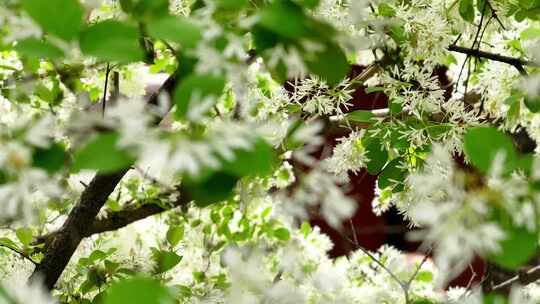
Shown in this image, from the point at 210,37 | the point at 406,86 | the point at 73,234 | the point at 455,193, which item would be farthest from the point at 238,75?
the point at 73,234

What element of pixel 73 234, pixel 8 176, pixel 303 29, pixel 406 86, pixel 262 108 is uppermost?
pixel 303 29

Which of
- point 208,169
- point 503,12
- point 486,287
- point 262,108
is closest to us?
point 208,169

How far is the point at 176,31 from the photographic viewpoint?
385mm

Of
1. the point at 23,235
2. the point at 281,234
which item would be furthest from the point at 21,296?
the point at 281,234

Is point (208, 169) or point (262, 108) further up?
point (208, 169)

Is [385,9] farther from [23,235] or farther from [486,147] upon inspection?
[23,235]

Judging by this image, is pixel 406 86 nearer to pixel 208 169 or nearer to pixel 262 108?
pixel 262 108

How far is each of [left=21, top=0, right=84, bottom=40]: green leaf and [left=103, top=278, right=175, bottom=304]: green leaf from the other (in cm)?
13

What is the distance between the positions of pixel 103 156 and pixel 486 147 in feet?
0.75

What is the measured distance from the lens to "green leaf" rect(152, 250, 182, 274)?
87 centimetres

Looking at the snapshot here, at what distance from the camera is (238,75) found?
0.42 m

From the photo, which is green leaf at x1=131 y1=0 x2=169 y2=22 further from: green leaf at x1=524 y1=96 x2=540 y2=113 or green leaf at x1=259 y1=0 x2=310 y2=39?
green leaf at x1=524 y1=96 x2=540 y2=113

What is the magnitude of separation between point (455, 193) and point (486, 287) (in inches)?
20.8

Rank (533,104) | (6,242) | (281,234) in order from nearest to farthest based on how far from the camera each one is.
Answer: (533,104), (6,242), (281,234)
